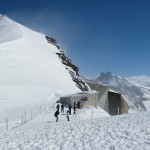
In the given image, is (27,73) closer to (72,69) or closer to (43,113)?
(72,69)

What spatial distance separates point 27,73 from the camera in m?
78.8

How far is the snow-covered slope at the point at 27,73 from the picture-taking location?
59.2m

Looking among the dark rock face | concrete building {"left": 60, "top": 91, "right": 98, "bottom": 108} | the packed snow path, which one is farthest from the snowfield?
the dark rock face

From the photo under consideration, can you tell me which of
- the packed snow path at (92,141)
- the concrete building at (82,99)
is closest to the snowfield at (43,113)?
the packed snow path at (92,141)

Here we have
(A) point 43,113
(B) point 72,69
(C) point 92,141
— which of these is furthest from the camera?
(B) point 72,69

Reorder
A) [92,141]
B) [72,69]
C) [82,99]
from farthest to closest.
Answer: [72,69], [82,99], [92,141]

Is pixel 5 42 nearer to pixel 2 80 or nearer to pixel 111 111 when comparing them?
pixel 2 80

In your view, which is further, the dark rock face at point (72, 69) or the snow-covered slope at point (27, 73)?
the dark rock face at point (72, 69)

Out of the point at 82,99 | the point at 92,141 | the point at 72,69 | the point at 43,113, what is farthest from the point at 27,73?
the point at 92,141

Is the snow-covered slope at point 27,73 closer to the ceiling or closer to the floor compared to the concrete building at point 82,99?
closer to the ceiling

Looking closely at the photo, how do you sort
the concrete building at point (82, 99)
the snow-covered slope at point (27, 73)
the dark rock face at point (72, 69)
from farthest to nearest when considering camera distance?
1. the dark rock face at point (72, 69)
2. the snow-covered slope at point (27, 73)
3. the concrete building at point (82, 99)

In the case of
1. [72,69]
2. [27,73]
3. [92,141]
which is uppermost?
[72,69]

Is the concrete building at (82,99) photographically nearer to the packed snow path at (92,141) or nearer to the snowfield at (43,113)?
the snowfield at (43,113)

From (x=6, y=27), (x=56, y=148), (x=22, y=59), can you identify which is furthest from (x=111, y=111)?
(x=6, y=27)
